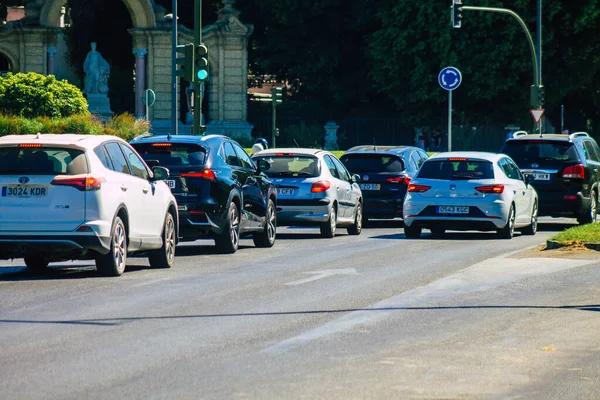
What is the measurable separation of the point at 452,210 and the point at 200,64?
933 cm

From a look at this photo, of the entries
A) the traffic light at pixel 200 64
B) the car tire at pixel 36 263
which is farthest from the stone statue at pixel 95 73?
the car tire at pixel 36 263

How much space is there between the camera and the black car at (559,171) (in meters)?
27.1

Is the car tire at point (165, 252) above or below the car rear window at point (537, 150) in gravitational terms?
below

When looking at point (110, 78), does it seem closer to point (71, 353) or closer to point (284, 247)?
point (284, 247)

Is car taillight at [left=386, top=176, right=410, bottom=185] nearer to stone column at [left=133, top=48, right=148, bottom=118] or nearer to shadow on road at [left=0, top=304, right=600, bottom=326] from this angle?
shadow on road at [left=0, top=304, right=600, bottom=326]

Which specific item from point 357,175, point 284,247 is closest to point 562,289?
point 284,247

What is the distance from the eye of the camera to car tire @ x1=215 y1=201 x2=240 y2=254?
63.1ft

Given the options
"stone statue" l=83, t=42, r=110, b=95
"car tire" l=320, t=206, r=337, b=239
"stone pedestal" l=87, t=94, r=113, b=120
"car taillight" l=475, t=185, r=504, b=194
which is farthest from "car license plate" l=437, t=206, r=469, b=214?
"stone pedestal" l=87, t=94, r=113, b=120

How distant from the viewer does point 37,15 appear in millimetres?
57812

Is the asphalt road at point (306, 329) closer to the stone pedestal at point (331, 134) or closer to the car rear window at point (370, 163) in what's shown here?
the car rear window at point (370, 163)

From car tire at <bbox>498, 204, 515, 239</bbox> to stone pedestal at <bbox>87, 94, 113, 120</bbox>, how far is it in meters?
33.8

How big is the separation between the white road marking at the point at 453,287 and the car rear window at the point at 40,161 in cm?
370

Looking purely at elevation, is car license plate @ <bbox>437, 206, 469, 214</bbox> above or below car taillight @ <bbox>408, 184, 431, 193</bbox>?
below

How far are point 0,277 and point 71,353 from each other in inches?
238
